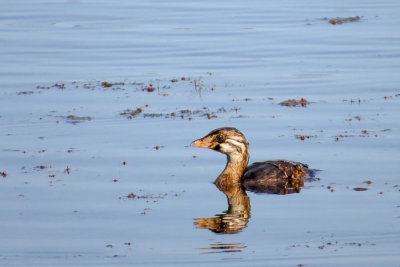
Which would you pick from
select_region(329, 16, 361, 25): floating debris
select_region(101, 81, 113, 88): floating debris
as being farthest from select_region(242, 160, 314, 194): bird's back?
select_region(329, 16, 361, 25): floating debris

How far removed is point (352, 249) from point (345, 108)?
731cm

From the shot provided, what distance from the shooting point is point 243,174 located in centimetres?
1457

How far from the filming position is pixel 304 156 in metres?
15.0

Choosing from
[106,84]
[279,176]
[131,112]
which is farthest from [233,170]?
[106,84]

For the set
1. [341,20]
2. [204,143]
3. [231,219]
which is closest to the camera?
[231,219]

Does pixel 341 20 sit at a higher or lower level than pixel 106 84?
higher

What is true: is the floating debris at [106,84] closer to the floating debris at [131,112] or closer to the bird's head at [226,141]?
the floating debris at [131,112]

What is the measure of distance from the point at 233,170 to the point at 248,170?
21 centimetres

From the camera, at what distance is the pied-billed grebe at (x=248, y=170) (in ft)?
45.9

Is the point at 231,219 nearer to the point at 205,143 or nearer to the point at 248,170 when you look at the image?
the point at 248,170

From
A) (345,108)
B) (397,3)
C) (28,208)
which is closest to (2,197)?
(28,208)

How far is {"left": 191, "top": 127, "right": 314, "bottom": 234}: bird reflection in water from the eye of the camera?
45.1 feet

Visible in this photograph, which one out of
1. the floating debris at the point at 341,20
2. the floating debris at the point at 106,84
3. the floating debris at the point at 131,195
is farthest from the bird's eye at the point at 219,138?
the floating debris at the point at 341,20

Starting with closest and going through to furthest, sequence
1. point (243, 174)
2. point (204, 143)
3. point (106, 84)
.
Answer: point (243, 174) → point (204, 143) → point (106, 84)
